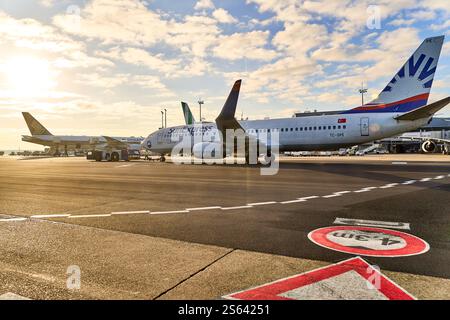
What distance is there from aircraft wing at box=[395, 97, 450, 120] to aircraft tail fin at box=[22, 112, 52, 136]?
91.2m

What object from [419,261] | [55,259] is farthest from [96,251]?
[419,261]

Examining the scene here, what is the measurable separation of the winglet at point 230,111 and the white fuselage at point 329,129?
560 cm

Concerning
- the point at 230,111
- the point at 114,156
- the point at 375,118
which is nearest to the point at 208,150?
the point at 230,111

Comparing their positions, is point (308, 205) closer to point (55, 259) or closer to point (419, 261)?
point (419, 261)

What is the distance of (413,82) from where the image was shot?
24.6 meters

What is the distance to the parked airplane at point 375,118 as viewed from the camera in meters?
23.4

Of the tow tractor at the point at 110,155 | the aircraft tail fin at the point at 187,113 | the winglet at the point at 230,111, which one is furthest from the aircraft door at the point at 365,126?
the tow tractor at the point at 110,155

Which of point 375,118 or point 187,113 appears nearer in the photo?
point 375,118

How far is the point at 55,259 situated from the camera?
14.8 ft

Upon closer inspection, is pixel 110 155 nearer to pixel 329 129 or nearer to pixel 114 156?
pixel 114 156

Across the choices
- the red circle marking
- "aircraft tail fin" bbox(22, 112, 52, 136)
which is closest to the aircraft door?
the red circle marking

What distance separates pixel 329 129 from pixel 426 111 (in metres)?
7.38

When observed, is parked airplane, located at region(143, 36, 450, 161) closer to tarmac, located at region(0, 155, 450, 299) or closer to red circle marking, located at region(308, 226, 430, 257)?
tarmac, located at region(0, 155, 450, 299)
